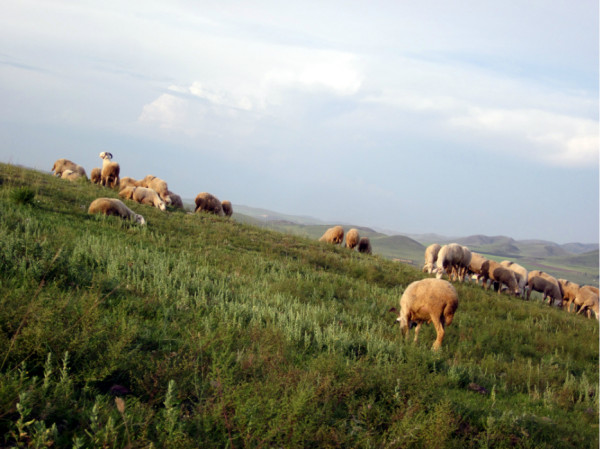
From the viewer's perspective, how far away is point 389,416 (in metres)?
4.25

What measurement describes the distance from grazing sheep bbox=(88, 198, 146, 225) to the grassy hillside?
253 cm

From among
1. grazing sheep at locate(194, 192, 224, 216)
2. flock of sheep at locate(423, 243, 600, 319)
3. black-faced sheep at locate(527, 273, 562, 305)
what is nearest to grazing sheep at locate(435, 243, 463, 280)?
flock of sheep at locate(423, 243, 600, 319)

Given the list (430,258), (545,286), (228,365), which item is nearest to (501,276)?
(430,258)

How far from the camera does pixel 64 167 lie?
26672mm

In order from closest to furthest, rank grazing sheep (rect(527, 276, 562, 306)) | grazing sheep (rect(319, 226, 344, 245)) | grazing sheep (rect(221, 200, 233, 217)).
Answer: grazing sheep (rect(527, 276, 562, 306))
grazing sheep (rect(319, 226, 344, 245))
grazing sheep (rect(221, 200, 233, 217))

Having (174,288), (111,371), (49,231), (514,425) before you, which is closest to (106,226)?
(49,231)

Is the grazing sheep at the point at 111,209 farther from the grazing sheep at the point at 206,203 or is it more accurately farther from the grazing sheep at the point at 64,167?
the grazing sheep at the point at 64,167

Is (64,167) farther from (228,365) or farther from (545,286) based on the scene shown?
(545,286)

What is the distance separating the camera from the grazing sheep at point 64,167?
26.5 metres

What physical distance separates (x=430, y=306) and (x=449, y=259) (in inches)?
519

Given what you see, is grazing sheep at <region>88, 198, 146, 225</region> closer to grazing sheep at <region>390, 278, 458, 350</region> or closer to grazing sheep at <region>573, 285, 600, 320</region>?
grazing sheep at <region>390, 278, 458, 350</region>

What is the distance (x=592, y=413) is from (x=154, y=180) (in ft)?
72.8

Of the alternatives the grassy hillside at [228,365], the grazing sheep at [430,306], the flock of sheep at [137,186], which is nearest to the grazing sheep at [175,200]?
the flock of sheep at [137,186]

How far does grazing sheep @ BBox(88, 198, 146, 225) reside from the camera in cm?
1404
